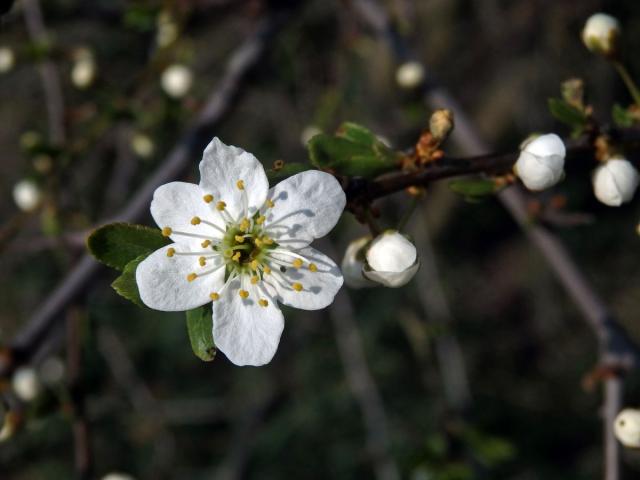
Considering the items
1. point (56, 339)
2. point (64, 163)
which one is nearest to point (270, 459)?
point (56, 339)

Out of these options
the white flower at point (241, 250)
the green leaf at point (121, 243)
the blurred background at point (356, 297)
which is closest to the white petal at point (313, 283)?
the white flower at point (241, 250)

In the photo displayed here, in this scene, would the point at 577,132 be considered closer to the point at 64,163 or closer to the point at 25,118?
the point at 64,163

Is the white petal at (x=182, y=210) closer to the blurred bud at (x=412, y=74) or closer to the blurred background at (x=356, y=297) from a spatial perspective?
the blurred bud at (x=412, y=74)

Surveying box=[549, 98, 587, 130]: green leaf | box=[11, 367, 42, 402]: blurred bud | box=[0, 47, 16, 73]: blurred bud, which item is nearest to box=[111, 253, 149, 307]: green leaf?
box=[549, 98, 587, 130]: green leaf

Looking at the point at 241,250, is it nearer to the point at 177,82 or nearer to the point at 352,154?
the point at 352,154

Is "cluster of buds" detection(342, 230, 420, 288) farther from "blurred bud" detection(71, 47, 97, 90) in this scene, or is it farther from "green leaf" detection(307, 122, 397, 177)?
"blurred bud" detection(71, 47, 97, 90)
